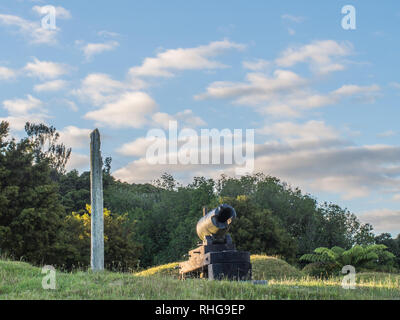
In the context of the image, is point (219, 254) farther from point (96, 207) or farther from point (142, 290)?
point (96, 207)

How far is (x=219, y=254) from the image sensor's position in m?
13.3

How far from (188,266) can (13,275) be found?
200 inches

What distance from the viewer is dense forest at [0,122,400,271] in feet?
78.5

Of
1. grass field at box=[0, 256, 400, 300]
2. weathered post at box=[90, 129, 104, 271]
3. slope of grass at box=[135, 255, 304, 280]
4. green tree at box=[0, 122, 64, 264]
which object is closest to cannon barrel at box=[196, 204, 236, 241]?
grass field at box=[0, 256, 400, 300]

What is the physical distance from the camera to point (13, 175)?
81.6 ft

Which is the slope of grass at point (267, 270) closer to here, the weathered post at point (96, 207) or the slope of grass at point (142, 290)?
the weathered post at point (96, 207)

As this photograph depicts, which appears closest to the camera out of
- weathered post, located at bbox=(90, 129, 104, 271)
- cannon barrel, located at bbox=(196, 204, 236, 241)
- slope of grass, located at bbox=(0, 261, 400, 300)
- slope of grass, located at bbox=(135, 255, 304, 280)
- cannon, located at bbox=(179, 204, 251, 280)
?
slope of grass, located at bbox=(0, 261, 400, 300)

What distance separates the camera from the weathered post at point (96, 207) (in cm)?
1609

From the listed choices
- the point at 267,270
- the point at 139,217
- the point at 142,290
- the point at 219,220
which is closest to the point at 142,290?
the point at 142,290

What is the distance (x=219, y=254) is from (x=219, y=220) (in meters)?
0.97

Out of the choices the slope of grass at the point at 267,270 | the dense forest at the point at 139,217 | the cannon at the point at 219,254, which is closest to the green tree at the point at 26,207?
the dense forest at the point at 139,217

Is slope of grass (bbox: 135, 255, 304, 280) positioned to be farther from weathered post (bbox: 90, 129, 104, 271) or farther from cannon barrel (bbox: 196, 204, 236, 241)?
cannon barrel (bbox: 196, 204, 236, 241)

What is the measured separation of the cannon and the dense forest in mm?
10783
